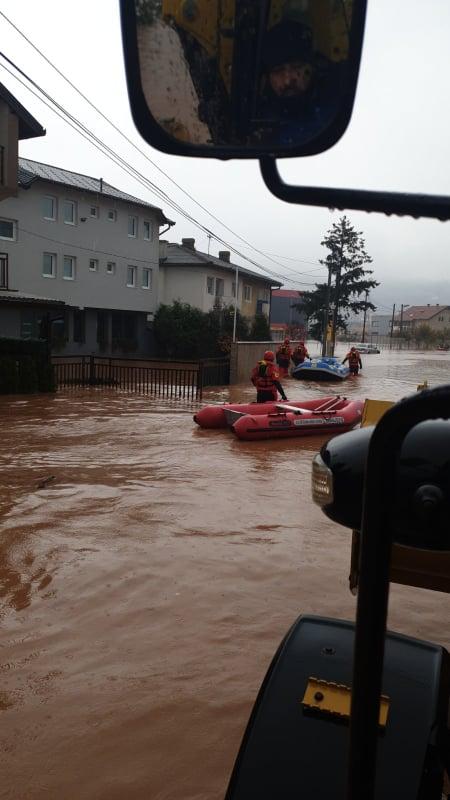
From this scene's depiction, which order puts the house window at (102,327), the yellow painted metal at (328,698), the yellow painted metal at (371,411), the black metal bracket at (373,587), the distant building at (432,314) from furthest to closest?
1. the house window at (102,327)
2. the distant building at (432,314)
3. the yellow painted metal at (371,411)
4. the yellow painted metal at (328,698)
5. the black metal bracket at (373,587)

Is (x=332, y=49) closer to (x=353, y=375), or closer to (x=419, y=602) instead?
(x=419, y=602)

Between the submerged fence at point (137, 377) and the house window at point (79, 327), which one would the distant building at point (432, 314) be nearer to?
the submerged fence at point (137, 377)

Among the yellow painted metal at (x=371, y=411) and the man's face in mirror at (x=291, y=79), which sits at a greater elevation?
the man's face in mirror at (x=291, y=79)

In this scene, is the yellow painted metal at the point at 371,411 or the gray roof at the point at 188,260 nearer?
the yellow painted metal at the point at 371,411

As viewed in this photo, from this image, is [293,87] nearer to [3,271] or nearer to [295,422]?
[295,422]

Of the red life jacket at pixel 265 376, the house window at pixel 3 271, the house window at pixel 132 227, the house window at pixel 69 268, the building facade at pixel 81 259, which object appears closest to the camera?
the red life jacket at pixel 265 376

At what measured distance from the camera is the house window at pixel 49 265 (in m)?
30.1

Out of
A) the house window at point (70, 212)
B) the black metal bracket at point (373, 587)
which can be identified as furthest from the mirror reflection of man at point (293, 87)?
the house window at point (70, 212)

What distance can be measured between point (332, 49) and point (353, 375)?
3053 centimetres

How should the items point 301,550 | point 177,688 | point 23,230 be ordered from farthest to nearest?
point 23,230 → point 301,550 → point 177,688

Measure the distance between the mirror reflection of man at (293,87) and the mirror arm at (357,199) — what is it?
2.3 inches

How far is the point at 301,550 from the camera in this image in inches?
247

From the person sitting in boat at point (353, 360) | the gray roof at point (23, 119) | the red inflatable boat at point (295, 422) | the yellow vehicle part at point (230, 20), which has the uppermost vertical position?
the gray roof at point (23, 119)

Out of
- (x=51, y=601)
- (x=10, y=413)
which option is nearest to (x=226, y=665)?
(x=51, y=601)
